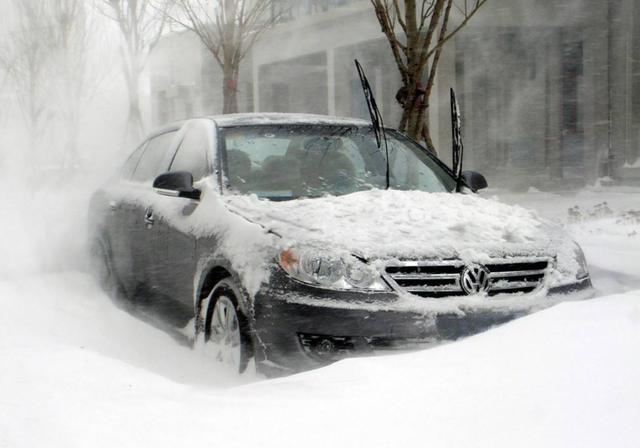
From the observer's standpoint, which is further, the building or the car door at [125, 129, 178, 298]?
the building

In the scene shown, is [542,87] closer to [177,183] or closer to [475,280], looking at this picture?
[177,183]

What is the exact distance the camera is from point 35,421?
266cm

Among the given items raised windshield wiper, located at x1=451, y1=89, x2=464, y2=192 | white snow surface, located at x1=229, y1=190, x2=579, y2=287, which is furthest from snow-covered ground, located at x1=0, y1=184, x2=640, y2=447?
raised windshield wiper, located at x1=451, y1=89, x2=464, y2=192

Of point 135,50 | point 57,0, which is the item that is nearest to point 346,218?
point 135,50

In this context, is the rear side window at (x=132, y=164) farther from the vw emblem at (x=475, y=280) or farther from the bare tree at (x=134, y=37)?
the bare tree at (x=134, y=37)

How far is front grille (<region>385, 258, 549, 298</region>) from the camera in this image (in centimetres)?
387

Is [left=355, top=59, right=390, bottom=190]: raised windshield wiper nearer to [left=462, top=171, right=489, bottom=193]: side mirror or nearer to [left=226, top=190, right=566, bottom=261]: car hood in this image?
[left=462, top=171, right=489, bottom=193]: side mirror

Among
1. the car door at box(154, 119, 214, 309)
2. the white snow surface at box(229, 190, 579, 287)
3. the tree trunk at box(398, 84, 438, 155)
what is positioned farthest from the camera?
the tree trunk at box(398, 84, 438, 155)

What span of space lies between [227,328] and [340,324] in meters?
0.73

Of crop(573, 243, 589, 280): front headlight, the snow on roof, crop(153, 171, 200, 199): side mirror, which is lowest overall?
crop(573, 243, 589, 280): front headlight

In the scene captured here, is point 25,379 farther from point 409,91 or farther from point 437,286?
point 409,91

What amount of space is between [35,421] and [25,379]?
0.52 meters

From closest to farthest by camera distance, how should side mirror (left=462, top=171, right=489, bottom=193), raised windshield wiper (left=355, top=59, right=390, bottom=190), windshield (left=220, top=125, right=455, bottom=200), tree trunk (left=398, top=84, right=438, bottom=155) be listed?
windshield (left=220, top=125, right=455, bottom=200) < raised windshield wiper (left=355, top=59, right=390, bottom=190) < side mirror (left=462, top=171, right=489, bottom=193) < tree trunk (left=398, top=84, right=438, bottom=155)

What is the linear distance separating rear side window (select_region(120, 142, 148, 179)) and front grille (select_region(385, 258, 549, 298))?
3.35 m
